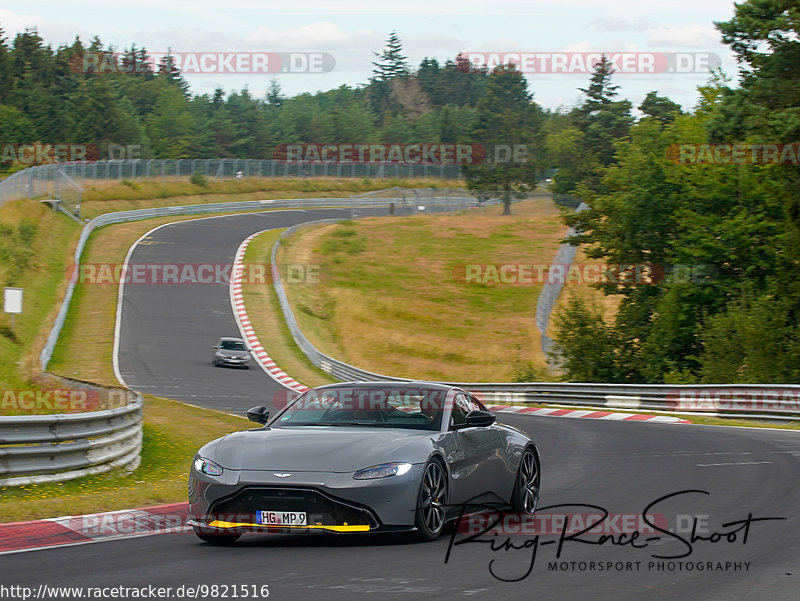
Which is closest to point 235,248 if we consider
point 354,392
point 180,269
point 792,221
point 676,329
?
point 180,269

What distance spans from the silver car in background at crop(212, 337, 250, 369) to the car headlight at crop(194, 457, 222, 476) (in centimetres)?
2882

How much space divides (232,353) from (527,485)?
28164 millimetres

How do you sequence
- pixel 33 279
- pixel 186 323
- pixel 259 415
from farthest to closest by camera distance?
pixel 186 323 < pixel 33 279 < pixel 259 415

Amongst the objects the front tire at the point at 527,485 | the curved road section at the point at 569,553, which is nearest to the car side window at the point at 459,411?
the front tire at the point at 527,485

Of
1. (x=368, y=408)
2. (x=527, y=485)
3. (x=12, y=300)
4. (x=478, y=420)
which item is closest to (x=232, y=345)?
(x=12, y=300)

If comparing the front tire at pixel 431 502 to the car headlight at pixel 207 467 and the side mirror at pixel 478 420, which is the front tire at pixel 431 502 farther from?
the car headlight at pixel 207 467

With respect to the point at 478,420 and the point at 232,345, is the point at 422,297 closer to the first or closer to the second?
the point at 232,345

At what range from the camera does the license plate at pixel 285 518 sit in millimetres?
7555

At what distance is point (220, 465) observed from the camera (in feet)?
25.9

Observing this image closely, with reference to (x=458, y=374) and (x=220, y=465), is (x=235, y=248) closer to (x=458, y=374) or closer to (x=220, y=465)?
(x=458, y=374)

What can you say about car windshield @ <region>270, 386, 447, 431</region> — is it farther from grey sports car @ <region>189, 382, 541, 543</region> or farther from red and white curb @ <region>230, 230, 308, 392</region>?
red and white curb @ <region>230, 230, 308, 392</region>

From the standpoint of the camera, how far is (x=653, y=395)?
29031 millimetres

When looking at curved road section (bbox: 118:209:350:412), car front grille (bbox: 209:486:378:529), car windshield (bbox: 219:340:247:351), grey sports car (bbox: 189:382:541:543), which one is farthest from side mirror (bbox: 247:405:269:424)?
car windshield (bbox: 219:340:247:351)

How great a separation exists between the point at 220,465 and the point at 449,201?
7990 cm
